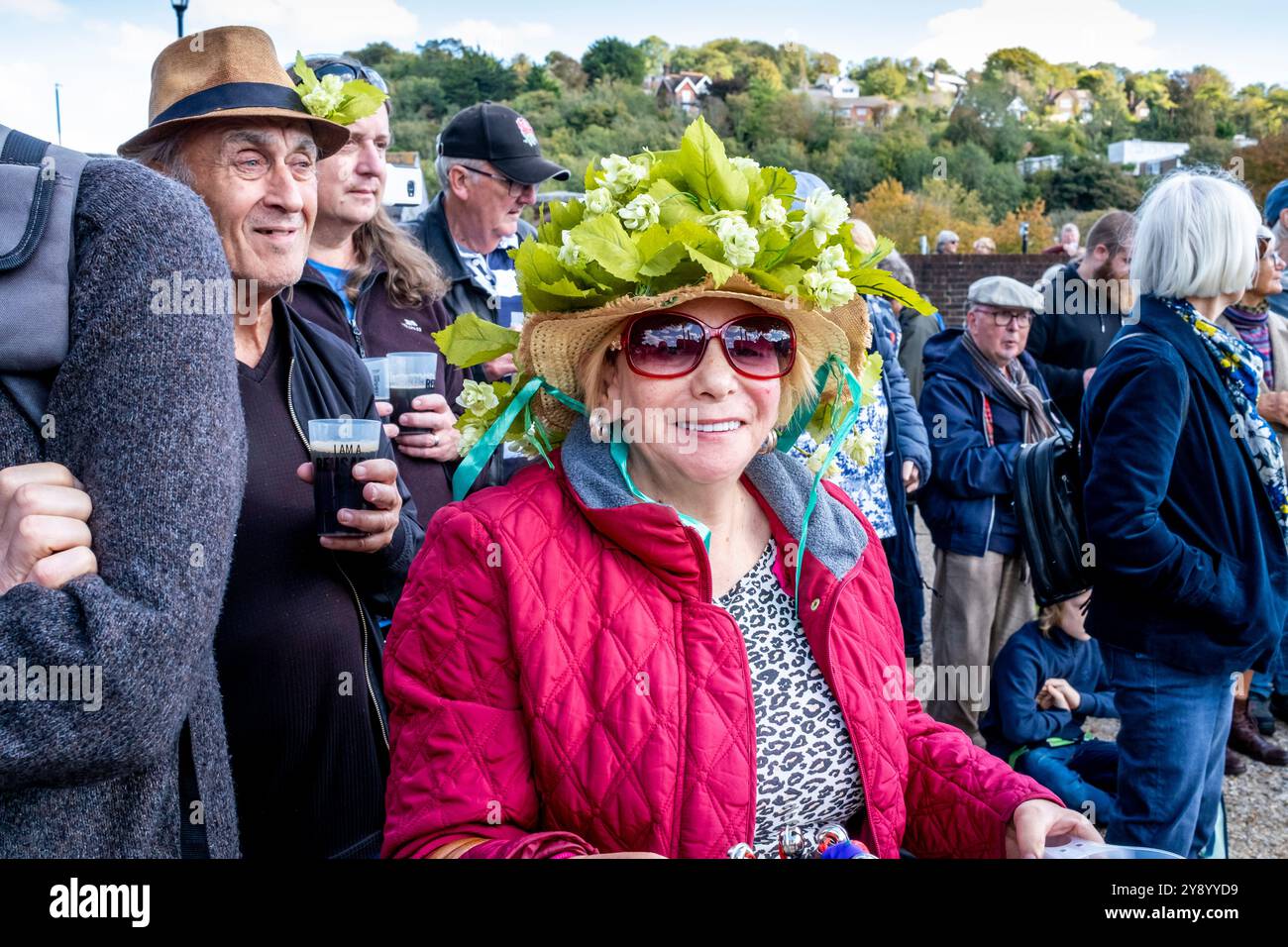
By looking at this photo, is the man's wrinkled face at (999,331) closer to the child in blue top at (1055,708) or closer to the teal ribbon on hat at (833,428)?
the child in blue top at (1055,708)

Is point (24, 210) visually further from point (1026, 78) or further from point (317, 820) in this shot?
point (1026, 78)

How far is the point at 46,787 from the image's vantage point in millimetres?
1294

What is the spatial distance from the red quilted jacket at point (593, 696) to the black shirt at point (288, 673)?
0.37m

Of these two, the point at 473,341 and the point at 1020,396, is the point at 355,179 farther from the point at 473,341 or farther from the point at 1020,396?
the point at 1020,396

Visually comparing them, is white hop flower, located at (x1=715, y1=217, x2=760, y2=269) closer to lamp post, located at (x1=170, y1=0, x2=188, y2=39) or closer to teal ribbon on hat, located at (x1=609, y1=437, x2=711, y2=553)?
teal ribbon on hat, located at (x1=609, y1=437, x2=711, y2=553)

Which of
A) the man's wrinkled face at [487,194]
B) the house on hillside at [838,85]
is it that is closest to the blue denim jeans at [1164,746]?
the man's wrinkled face at [487,194]

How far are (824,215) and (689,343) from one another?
33 centimetres

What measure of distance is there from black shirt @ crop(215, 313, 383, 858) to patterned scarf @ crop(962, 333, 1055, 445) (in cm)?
374

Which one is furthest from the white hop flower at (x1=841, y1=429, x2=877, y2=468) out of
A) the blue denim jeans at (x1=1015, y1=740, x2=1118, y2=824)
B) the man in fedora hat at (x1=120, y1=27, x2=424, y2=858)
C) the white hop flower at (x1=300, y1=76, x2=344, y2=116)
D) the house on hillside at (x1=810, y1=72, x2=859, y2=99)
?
the house on hillside at (x1=810, y1=72, x2=859, y2=99)

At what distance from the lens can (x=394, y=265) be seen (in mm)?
3631

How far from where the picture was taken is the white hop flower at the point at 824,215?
1.91m

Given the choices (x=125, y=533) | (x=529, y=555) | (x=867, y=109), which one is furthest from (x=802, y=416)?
(x=867, y=109)

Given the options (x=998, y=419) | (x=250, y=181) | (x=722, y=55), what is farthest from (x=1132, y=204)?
(x=250, y=181)

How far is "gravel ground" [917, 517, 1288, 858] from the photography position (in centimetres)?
429
